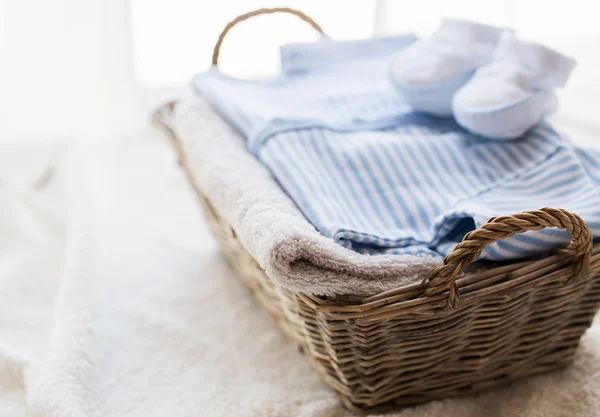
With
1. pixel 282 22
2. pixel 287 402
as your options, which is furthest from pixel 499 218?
pixel 282 22

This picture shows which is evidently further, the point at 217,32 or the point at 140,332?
the point at 217,32

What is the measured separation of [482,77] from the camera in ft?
2.74

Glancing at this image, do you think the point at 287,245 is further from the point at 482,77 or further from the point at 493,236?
the point at 482,77

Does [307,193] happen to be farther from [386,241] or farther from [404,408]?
[404,408]

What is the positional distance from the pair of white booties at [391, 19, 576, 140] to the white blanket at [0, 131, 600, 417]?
0.94ft

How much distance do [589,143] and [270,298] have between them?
623 mm

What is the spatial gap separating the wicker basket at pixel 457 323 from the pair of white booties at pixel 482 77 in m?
0.22

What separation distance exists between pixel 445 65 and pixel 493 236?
39cm

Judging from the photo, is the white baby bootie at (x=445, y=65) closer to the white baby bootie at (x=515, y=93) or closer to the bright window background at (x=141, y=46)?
the white baby bootie at (x=515, y=93)

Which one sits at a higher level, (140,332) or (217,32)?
(217,32)

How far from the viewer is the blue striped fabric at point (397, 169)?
660 millimetres

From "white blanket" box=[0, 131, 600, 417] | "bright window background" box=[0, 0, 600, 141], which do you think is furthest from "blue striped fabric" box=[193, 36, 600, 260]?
"bright window background" box=[0, 0, 600, 141]

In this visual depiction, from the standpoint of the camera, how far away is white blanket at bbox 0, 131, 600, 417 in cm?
72

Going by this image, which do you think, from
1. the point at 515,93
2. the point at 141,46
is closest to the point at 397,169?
the point at 515,93
